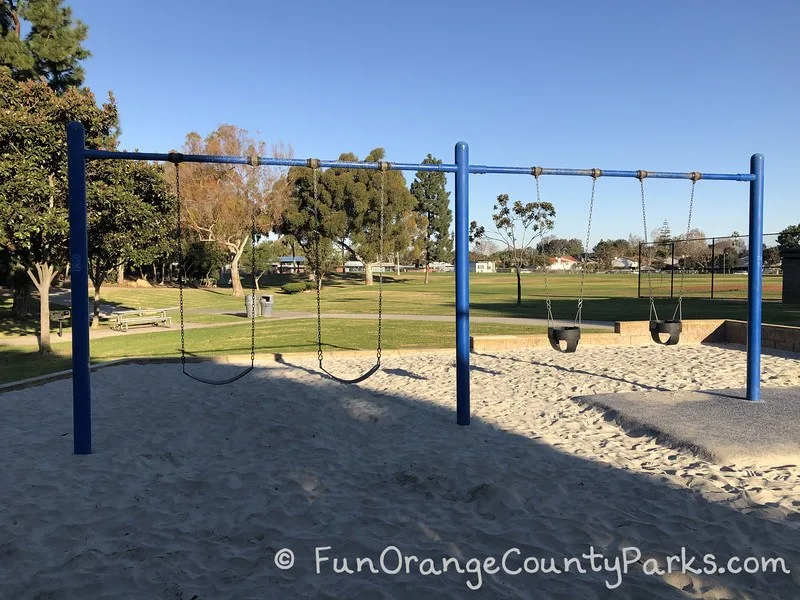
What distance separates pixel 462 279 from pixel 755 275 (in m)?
3.77

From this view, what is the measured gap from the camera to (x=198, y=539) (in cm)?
358

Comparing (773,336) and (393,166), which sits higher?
(393,166)

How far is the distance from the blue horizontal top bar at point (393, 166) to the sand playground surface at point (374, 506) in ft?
9.39

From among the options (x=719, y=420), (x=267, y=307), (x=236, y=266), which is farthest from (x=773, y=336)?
(x=236, y=266)

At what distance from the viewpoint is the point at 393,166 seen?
6.37 metres

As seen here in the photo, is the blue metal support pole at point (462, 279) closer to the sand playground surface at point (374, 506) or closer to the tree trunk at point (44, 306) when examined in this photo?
the sand playground surface at point (374, 506)

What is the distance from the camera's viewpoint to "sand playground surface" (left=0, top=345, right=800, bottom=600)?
3078mm

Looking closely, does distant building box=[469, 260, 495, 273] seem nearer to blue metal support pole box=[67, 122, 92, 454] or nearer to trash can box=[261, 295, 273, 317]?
trash can box=[261, 295, 273, 317]

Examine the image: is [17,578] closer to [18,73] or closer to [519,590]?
[519,590]

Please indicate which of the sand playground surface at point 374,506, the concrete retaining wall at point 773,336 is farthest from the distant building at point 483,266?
the sand playground surface at point 374,506

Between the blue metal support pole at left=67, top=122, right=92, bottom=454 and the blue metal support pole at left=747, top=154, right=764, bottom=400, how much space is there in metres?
7.41

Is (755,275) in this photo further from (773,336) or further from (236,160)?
(236,160)

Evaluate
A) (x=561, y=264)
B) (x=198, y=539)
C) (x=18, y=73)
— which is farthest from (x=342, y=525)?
(x=561, y=264)

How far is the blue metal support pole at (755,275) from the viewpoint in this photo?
22.5 ft
